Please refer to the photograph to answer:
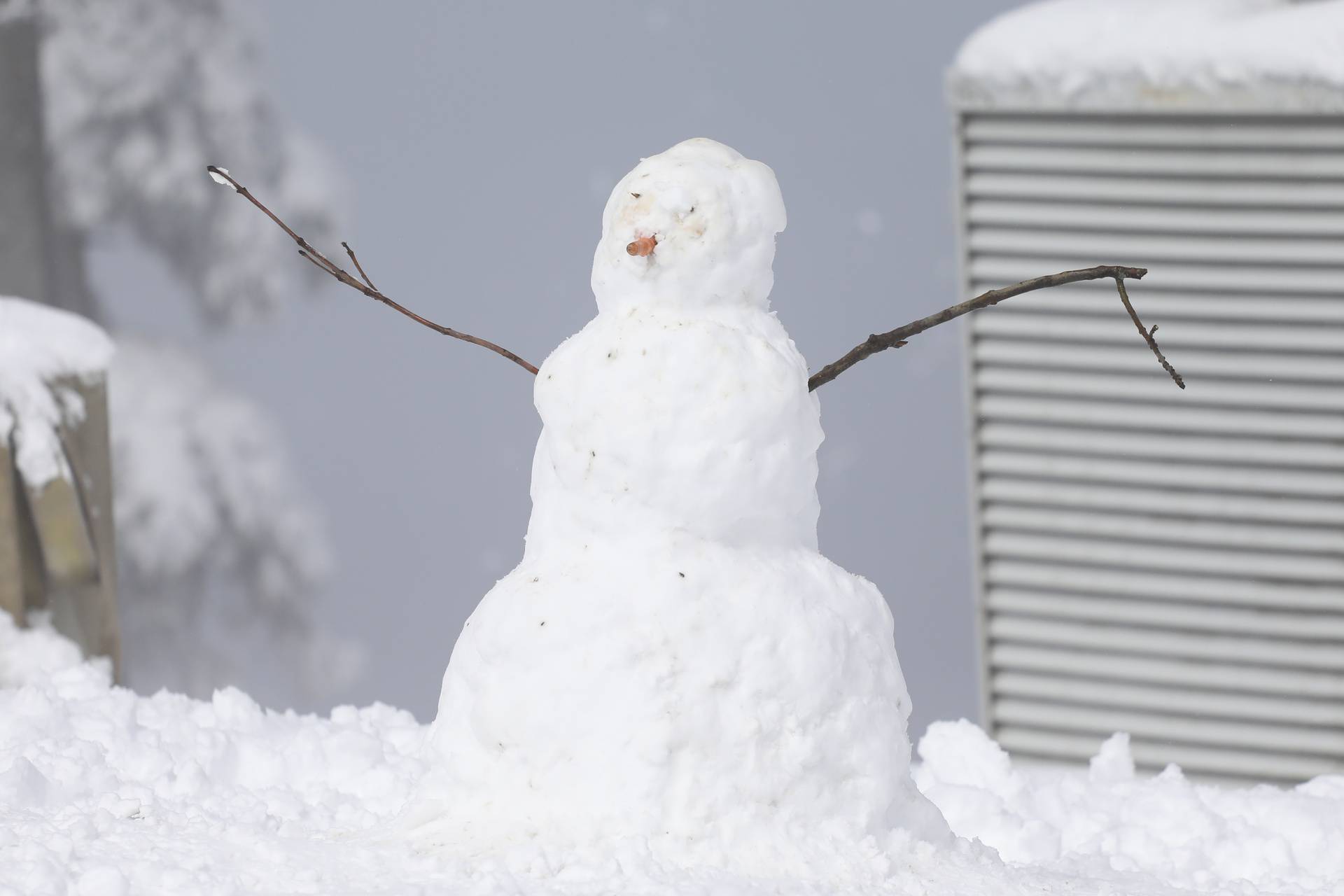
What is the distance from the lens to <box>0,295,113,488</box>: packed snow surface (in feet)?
5.87

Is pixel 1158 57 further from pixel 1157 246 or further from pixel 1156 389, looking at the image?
pixel 1156 389

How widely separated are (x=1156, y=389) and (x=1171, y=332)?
0.09 m

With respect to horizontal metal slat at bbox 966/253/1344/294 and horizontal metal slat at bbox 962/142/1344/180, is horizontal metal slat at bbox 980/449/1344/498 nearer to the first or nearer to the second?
horizontal metal slat at bbox 966/253/1344/294

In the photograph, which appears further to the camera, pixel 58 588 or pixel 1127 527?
pixel 1127 527

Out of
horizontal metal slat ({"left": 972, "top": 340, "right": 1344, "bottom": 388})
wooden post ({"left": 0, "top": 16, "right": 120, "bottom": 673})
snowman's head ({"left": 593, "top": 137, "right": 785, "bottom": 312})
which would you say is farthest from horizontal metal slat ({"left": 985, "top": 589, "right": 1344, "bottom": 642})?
snowman's head ({"left": 593, "top": 137, "right": 785, "bottom": 312})

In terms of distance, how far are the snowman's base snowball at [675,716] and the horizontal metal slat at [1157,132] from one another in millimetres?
1492

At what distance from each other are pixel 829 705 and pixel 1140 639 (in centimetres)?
156

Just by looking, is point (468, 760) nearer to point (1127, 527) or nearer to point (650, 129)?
point (1127, 527)

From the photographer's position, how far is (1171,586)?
2516mm

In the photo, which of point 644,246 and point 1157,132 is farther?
point 1157,132

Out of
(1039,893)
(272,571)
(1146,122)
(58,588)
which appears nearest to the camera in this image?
(1039,893)

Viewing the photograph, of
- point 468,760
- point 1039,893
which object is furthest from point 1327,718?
point 468,760

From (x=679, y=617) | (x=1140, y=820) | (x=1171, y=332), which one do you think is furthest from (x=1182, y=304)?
(x=679, y=617)

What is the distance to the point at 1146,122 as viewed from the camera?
242 centimetres
